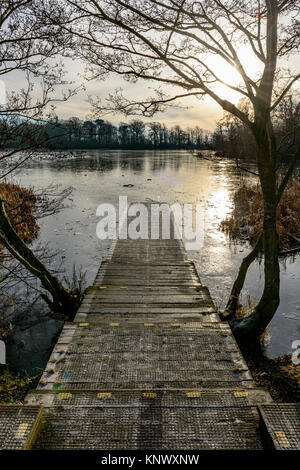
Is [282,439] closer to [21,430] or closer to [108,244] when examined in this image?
[21,430]

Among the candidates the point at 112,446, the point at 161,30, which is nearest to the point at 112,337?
the point at 112,446

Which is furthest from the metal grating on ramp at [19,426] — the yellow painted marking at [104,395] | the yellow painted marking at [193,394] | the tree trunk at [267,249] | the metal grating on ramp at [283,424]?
the tree trunk at [267,249]

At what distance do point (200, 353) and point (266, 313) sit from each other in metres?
2.14

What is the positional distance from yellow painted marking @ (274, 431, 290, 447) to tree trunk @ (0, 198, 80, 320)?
187 inches

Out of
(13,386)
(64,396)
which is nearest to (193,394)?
(64,396)

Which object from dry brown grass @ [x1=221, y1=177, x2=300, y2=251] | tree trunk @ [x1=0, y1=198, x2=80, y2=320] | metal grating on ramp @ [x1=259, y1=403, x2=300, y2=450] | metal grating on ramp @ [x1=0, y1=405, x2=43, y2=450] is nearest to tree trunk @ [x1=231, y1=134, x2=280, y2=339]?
metal grating on ramp @ [x1=259, y1=403, x2=300, y2=450]

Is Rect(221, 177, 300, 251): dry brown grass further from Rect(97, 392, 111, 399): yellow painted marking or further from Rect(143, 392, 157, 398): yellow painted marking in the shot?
Rect(97, 392, 111, 399): yellow painted marking

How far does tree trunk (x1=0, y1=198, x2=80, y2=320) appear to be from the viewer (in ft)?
18.2

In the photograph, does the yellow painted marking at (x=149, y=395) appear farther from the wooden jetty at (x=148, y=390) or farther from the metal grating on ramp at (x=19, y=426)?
the metal grating on ramp at (x=19, y=426)

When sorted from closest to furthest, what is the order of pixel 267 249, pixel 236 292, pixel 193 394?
pixel 193 394 < pixel 267 249 < pixel 236 292

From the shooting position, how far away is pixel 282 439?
219cm

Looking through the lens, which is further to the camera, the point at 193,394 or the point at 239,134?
the point at 239,134

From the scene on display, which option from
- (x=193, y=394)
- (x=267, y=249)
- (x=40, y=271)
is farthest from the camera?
(x=40, y=271)

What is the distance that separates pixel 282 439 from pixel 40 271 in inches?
202
